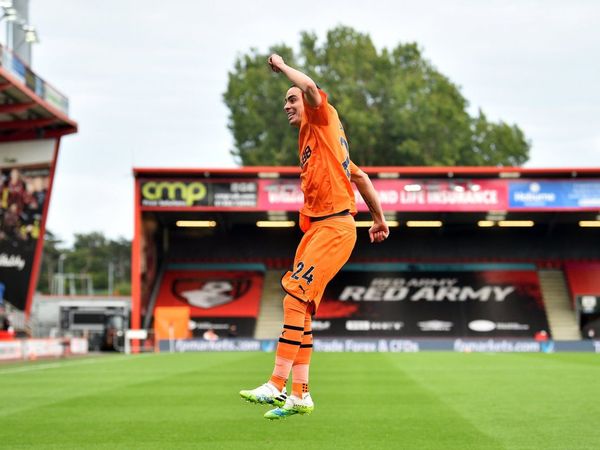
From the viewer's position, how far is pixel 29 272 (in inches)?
1663

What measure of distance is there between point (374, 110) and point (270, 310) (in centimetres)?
3111

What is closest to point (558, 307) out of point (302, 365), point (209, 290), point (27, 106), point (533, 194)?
point (533, 194)

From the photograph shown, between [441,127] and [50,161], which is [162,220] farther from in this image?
[441,127]

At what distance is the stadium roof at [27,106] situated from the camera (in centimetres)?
3562

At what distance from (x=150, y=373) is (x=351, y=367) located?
5.20 meters

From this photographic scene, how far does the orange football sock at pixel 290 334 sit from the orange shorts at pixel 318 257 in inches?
2.8

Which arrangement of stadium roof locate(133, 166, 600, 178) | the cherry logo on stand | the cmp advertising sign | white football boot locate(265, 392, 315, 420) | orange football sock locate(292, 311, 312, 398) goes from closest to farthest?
white football boot locate(265, 392, 315, 420) → orange football sock locate(292, 311, 312, 398) → stadium roof locate(133, 166, 600, 178) → the cmp advertising sign → the cherry logo on stand

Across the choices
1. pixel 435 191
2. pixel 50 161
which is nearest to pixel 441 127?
pixel 435 191

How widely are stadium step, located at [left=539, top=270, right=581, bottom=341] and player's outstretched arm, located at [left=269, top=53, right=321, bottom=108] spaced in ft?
122

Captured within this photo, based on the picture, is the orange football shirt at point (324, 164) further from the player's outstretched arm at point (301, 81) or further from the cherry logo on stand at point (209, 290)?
the cherry logo on stand at point (209, 290)

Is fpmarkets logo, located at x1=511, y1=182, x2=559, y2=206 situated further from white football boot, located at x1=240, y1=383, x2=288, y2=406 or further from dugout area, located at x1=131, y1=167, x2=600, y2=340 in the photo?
white football boot, located at x1=240, y1=383, x2=288, y2=406

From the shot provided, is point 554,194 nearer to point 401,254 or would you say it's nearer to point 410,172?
point 410,172

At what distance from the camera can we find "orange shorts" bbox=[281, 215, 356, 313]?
6801 millimetres

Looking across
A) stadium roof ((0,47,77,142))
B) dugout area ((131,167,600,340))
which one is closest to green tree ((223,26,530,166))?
dugout area ((131,167,600,340))
